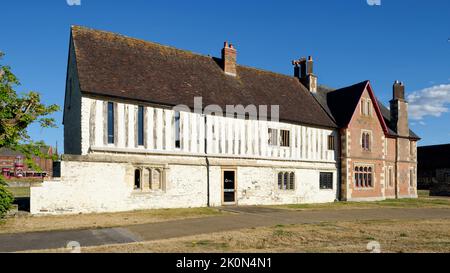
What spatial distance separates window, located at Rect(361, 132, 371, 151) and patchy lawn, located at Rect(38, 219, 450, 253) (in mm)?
15402

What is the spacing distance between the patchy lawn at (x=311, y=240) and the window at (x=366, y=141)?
1540 centimetres

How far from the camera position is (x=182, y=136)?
1966cm

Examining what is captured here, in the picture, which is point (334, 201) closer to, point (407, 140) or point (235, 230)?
point (407, 140)

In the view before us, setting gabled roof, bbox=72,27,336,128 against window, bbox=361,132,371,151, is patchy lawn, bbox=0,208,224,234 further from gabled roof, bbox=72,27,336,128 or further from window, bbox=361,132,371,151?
window, bbox=361,132,371,151

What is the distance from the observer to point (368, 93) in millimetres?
28141

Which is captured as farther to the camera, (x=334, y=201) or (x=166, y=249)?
(x=334, y=201)

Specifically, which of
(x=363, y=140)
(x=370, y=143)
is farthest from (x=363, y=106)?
(x=370, y=143)

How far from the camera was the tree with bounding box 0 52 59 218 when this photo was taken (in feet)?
49.3

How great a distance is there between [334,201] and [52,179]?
18.6m

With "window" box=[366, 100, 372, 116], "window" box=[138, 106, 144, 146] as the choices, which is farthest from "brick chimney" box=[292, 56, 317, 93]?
"window" box=[138, 106, 144, 146]

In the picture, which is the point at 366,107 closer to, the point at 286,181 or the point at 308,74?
the point at 308,74

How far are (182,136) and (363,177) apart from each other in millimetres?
15431
